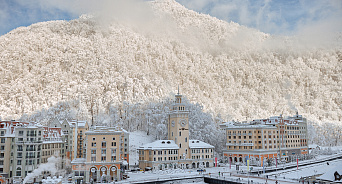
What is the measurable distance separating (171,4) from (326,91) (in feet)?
317

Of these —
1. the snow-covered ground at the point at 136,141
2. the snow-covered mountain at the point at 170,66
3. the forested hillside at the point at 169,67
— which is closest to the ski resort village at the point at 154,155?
the snow-covered ground at the point at 136,141

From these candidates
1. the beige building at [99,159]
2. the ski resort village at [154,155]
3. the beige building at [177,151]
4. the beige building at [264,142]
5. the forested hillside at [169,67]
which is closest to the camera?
the ski resort village at [154,155]

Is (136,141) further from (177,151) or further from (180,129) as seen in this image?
(177,151)

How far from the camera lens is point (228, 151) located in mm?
76000

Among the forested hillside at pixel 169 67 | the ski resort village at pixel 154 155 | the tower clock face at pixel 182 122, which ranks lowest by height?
the ski resort village at pixel 154 155

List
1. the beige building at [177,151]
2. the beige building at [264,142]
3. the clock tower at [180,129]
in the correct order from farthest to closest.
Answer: the beige building at [264,142], the clock tower at [180,129], the beige building at [177,151]

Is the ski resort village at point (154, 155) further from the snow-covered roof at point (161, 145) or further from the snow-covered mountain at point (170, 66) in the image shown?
the snow-covered mountain at point (170, 66)

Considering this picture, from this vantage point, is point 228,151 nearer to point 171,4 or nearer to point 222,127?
point 222,127

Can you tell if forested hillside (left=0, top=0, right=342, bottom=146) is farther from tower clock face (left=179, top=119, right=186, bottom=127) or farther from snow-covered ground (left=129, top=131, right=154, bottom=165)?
tower clock face (left=179, top=119, right=186, bottom=127)

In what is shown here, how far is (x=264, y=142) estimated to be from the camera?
72.4 metres

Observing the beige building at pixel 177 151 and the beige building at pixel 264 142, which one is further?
the beige building at pixel 264 142

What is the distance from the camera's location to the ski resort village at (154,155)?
155 ft

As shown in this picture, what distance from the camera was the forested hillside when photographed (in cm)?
10331

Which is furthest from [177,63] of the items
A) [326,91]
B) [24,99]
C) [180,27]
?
[326,91]
